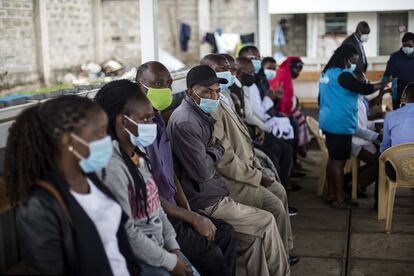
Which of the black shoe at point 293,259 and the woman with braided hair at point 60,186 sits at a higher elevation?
the woman with braided hair at point 60,186

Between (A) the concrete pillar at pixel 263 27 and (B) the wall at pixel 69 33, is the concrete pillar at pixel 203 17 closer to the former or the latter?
(B) the wall at pixel 69 33

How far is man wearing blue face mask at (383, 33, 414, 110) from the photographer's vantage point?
757cm

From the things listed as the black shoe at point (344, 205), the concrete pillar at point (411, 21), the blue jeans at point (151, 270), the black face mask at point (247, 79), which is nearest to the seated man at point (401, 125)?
the black shoe at point (344, 205)

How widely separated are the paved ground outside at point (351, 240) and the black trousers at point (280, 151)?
14.7 inches

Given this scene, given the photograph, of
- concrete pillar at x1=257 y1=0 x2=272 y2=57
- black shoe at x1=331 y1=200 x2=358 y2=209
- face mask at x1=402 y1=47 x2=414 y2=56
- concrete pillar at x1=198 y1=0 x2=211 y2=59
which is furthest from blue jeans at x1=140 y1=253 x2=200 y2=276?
concrete pillar at x1=198 y1=0 x2=211 y2=59

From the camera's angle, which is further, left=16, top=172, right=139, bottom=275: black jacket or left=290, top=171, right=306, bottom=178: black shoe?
left=290, top=171, right=306, bottom=178: black shoe

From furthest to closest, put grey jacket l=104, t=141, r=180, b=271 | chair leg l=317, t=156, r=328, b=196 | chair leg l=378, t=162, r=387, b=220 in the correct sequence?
chair leg l=317, t=156, r=328, b=196, chair leg l=378, t=162, r=387, b=220, grey jacket l=104, t=141, r=180, b=271

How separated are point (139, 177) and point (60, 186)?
668 millimetres

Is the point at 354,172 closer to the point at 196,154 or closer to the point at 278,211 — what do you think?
the point at 278,211

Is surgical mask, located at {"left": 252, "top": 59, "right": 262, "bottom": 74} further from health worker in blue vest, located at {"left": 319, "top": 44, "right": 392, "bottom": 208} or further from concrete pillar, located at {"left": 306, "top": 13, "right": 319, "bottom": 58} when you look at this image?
concrete pillar, located at {"left": 306, "top": 13, "right": 319, "bottom": 58}

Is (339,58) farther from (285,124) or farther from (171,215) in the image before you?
(171,215)

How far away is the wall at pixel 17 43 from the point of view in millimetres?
11281

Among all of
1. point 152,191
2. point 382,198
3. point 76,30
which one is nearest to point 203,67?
point 152,191

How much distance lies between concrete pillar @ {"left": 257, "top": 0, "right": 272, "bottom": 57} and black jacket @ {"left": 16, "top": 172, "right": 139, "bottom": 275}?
293 inches
